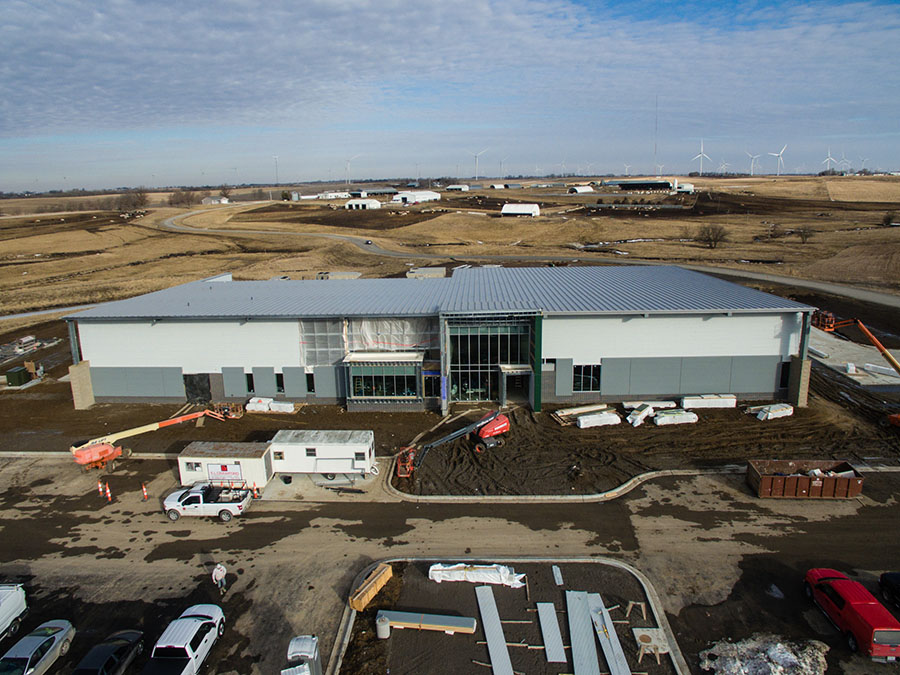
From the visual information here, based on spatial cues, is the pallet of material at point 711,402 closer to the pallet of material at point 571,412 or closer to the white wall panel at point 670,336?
the white wall panel at point 670,336

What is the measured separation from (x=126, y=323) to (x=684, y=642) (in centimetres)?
3989

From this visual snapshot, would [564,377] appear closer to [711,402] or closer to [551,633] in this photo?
[711,402]

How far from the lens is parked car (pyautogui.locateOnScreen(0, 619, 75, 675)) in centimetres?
1716

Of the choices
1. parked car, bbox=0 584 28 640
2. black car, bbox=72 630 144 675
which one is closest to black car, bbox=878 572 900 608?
black car, bbox=72 630 144 675

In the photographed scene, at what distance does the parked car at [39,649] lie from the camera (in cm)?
1716

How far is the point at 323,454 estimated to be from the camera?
29.4 metres

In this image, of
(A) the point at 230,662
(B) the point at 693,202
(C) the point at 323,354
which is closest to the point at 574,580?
(A) the point at 230,662

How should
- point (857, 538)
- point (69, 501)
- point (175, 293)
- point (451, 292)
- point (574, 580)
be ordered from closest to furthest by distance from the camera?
point (574, 580), point (857, 538), point (69, 501), point (451, 292), point (175, 293)

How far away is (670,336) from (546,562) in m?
21.5

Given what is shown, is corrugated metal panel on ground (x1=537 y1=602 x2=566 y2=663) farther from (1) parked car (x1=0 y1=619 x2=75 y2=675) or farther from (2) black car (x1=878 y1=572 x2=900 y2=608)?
(1) parked car (x1=0 y1=619 x2=75 y2=675)

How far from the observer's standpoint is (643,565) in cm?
2266

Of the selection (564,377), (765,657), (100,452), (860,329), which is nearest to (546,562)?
(765,657)

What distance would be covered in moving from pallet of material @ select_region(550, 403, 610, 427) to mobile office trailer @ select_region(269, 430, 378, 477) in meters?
13.0

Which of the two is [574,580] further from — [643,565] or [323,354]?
[323,354]
